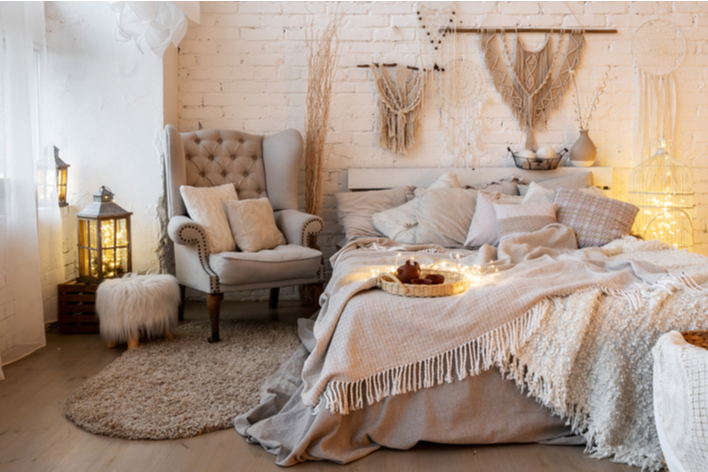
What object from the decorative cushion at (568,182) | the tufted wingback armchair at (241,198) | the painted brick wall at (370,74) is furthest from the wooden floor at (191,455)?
the painted brick wall at (370,74)

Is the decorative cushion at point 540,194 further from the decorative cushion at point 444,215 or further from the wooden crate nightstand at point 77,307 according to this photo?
the wooden crate nightstand at point 77,307

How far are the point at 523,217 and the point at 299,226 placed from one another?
4.11 feet

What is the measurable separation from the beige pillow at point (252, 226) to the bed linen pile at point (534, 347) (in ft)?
4.29

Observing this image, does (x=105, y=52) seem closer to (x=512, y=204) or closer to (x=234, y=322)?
(x=234, y=322)

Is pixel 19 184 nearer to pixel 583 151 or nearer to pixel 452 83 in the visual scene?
pixel 452 83

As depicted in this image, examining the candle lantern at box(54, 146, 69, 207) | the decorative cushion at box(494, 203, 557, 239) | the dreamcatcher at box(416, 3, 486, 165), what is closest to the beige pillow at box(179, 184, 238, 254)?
the candle lantern at box(54, 146, 69, 207)

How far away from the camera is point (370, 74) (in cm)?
386

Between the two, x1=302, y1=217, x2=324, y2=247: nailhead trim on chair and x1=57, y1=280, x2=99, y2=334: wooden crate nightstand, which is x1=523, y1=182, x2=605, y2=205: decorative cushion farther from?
x1=57, y1=280, x2=99, y2=334: wooden crate nightstand

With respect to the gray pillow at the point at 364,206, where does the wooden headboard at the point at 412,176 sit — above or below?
above

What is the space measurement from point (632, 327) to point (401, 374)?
79 centimetres

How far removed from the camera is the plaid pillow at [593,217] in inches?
116

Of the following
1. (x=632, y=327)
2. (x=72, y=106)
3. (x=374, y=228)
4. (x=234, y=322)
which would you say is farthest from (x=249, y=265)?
(x=632, y=327)

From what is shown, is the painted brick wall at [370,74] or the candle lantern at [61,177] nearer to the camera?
the candle lantern at [61,177]

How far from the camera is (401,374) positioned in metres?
1.85
